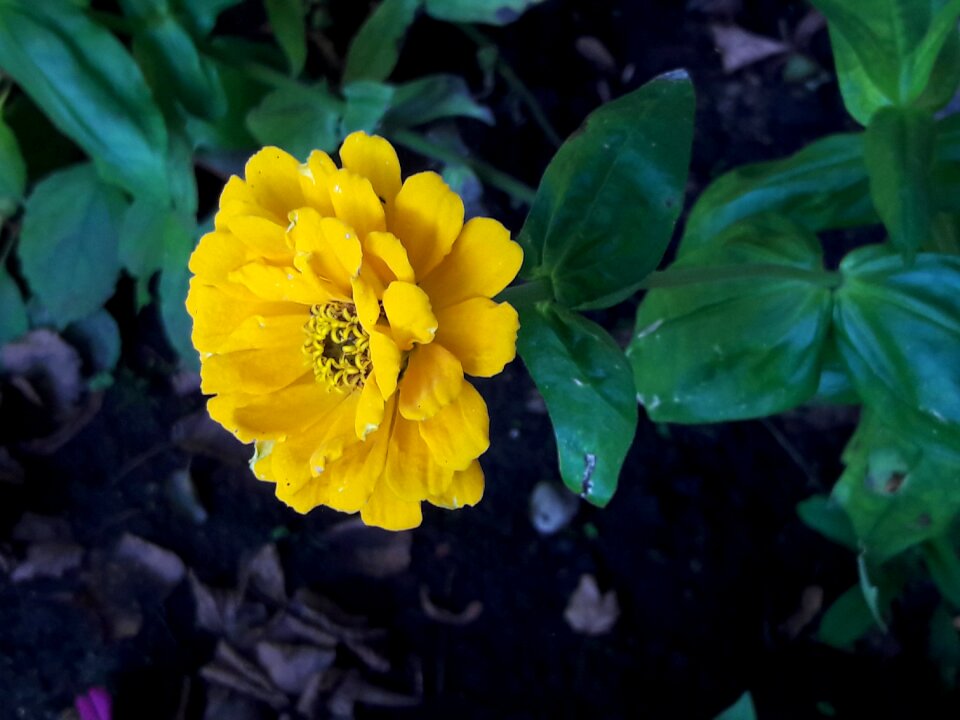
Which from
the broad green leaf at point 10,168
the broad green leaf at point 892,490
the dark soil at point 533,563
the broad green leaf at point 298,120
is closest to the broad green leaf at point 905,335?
the broad green leaf at point 892,490

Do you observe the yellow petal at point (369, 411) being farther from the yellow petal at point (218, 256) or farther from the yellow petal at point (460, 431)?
the yellow petal at point (218, 256)

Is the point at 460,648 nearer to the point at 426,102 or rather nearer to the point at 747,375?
the point at 747,375

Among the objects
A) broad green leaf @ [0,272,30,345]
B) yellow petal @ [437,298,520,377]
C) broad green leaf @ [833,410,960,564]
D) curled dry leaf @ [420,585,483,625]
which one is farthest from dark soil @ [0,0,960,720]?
yellow petal @ [437,298,520,377]

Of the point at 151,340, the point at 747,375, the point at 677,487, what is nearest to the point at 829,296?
the point at 747,375

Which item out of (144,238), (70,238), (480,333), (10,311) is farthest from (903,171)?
(10,311)

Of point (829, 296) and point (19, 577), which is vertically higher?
point (829, 296)

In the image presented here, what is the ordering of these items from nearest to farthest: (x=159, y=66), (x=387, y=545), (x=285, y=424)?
1. (x=285, y=424)
2. (x=159, y=66)
3. (x=387, y=545)
